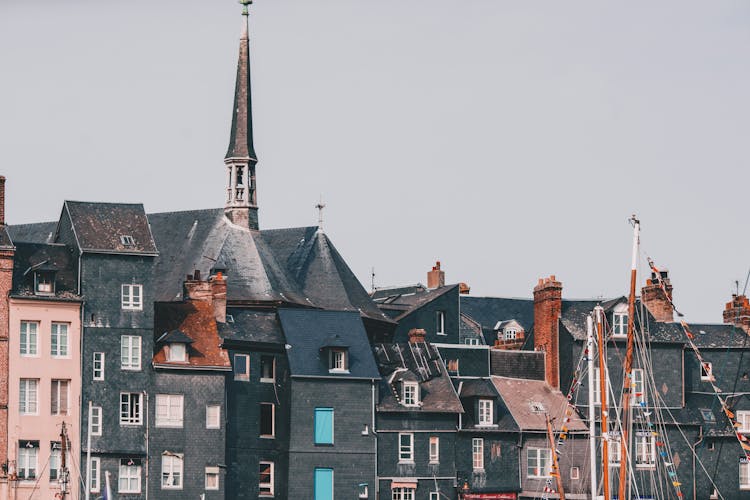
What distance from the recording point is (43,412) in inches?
3418

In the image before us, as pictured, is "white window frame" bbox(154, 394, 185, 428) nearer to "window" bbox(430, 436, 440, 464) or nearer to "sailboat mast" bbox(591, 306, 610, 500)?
"window" bbox(430, 436, 440, 464)

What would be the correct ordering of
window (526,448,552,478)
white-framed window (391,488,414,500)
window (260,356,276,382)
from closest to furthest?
window (260,356,276,382) < white-framed window (391,488,414,500) < window (526,448,552,478)

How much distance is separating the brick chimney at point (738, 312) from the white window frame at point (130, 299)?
111 ft

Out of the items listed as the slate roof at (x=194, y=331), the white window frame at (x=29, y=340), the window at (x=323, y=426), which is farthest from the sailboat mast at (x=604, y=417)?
the white window frame at (x=29, y=340)

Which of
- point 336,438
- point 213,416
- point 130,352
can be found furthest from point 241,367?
point 130,352

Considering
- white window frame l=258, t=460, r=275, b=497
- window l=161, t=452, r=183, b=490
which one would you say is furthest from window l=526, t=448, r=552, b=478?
window l=161, t=452, r=183, b=490

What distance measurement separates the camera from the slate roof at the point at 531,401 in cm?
9800

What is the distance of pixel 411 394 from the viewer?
9519 cm

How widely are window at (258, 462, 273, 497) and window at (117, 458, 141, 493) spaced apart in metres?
6.52

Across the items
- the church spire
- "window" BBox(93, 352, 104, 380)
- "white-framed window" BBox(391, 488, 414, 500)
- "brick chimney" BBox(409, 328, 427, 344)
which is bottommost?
"white-framed window" BBox(391, 488, 414, 500)

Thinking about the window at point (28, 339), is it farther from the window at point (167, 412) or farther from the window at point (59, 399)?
the window at point (167, 412)

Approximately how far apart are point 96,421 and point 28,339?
187 inches

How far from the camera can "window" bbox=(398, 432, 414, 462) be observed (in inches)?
3730

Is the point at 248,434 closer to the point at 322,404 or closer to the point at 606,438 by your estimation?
the point at 322,404
